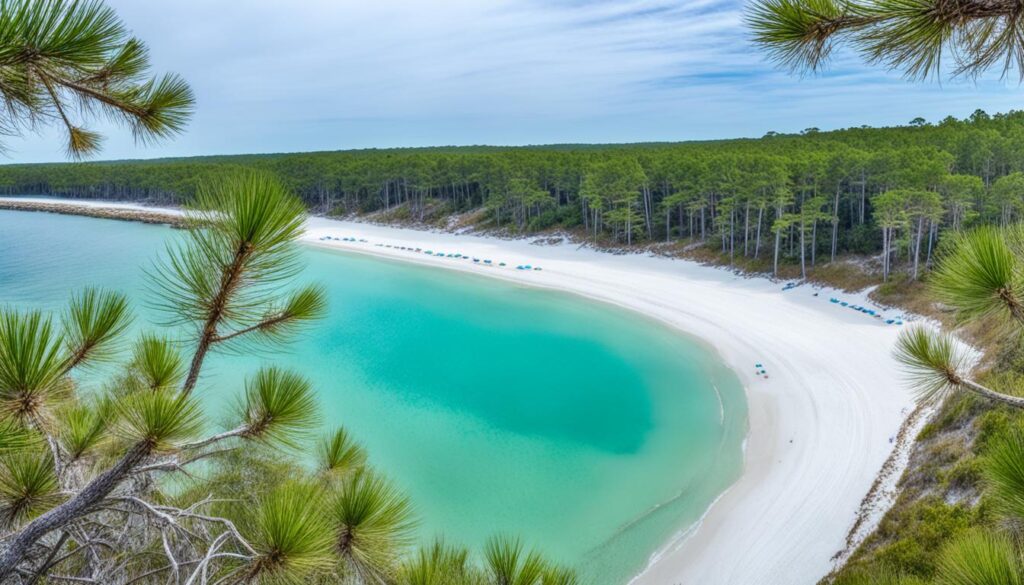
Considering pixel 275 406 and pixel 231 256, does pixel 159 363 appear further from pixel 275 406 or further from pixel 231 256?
pixel 231 256

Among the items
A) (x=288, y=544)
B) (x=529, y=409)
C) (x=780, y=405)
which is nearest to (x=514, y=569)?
(x=288, y=544)

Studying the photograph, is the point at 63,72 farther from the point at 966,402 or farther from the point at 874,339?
the point at 874,339

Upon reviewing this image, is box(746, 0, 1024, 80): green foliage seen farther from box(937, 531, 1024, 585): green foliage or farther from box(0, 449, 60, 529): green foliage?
box(0, 449, 60, 529): green foliage

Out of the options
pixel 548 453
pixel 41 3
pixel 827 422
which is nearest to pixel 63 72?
pixel 41 3

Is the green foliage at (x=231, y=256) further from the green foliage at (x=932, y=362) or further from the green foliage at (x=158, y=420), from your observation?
the green foliage at (x=932, y=362)

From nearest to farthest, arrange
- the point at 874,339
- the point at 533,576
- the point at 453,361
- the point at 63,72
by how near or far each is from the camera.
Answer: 1. the point at 63,72
2. the point at 533,576
3. the point at 874,339
4. the point at 453,361

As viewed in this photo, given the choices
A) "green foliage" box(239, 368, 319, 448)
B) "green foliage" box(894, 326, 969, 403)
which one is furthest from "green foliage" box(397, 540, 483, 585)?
"green foliage" box(894, 326, 969, 403)

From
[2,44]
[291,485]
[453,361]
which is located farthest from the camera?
[453,361]
